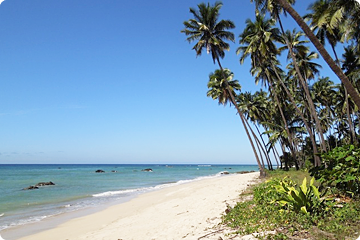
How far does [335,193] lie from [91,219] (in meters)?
10.3

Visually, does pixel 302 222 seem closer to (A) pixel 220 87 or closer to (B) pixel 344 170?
(B) pixel 344 170

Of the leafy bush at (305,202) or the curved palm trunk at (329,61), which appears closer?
the leafy bush at (305,202)

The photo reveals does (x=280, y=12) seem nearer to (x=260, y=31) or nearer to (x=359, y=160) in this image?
(x=260, y=31)

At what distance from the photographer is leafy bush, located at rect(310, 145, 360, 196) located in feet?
20.1

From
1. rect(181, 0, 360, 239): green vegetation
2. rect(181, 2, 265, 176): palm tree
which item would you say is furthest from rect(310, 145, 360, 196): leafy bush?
rect(181, 2, 265, 176): palm tree

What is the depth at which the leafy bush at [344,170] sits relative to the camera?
6137mm

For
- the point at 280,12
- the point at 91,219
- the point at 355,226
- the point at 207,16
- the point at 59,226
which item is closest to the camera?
the point at 355,226

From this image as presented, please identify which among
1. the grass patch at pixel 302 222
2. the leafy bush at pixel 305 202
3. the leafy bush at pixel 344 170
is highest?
the leafy bush at pixel 344 170

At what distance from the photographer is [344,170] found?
248 inches

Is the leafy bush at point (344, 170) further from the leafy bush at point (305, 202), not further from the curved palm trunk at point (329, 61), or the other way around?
the curved palm trunk at point (329, 61)

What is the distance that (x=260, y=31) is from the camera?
21.0 metres

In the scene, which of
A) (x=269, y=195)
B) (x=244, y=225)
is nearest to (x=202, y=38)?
(x=269, y=195)

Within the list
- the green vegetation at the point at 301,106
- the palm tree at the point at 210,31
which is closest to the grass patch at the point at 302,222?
the green vegetation at the point at 301,106

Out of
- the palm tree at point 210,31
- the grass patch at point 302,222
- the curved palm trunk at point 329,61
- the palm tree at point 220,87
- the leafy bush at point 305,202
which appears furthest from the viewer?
the palm tree at point 220,87
